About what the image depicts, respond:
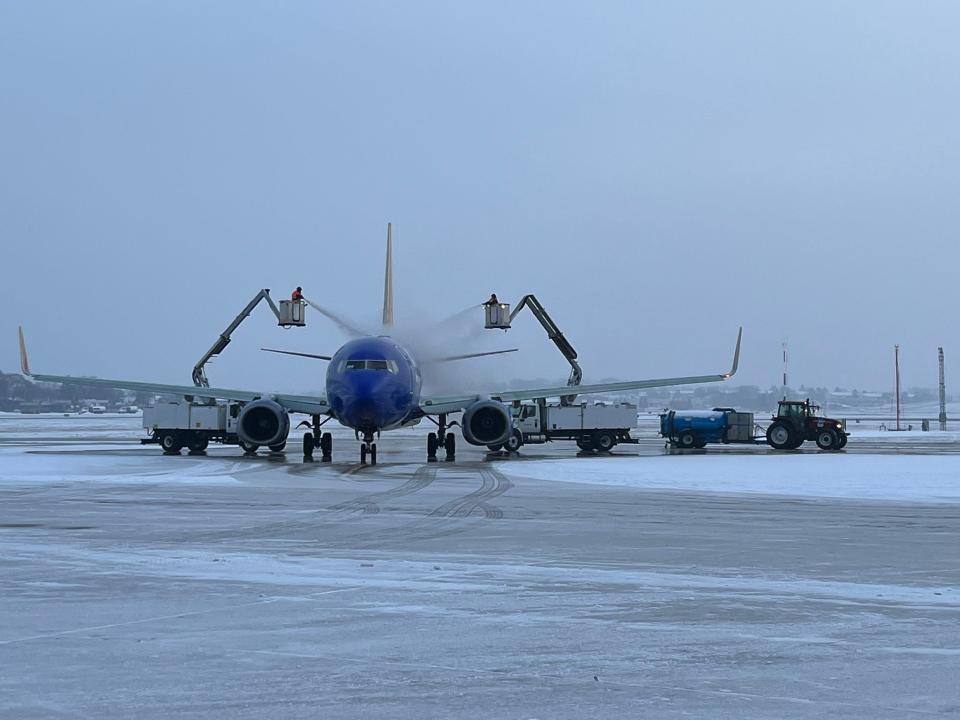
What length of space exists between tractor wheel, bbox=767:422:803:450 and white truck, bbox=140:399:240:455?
70.9ft

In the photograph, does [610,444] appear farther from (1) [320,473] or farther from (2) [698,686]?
(2) [698,686]

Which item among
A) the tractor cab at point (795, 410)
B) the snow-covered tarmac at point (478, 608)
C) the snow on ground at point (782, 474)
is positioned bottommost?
the snow-covered tarmac at point (478, 608)

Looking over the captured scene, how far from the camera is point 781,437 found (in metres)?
50.0

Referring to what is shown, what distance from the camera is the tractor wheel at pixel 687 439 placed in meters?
50.8

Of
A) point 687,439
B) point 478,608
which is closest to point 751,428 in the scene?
point 687,439

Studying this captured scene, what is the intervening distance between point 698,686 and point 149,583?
612 cm

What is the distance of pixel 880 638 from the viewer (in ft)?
28.8

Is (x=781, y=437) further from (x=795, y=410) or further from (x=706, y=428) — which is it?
(x=706, y=428)

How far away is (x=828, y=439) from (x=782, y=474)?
19.1 meters

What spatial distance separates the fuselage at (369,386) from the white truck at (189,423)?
21.1ft

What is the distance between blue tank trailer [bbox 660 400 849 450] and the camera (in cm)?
4903

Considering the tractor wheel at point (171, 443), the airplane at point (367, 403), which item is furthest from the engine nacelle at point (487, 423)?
the tractor wheel at point (171, 443)

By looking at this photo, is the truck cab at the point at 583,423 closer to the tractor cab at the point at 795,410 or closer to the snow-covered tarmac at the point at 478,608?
the tractor cab at the point at 795,410

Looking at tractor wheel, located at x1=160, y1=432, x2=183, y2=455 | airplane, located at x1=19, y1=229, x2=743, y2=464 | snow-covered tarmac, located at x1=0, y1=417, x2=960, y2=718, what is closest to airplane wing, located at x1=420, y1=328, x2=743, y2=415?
airplane, located at x1=19, y1=229, x2=743, y2=464
